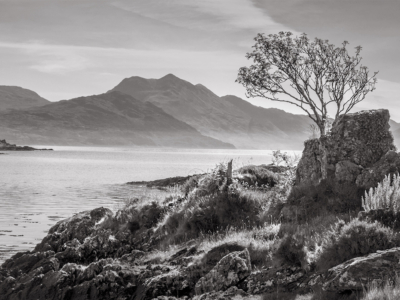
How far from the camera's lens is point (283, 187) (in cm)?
2006

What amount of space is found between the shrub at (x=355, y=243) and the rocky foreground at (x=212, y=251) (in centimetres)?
7

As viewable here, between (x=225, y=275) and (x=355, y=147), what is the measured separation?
8.69 metres

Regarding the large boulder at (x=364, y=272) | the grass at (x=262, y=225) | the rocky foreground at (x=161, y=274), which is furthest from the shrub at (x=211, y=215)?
the large boulder at (x=364, y=272)

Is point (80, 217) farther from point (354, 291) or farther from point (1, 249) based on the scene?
point (354, 291)

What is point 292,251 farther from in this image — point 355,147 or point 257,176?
point 257,176

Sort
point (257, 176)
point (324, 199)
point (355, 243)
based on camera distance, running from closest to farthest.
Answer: point (355, 243), point (324, 199), point (257, 176)

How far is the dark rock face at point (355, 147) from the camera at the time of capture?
55.4 feet

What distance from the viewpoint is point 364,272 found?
29.5 ft

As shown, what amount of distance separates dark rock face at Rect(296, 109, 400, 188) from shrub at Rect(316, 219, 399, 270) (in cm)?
558

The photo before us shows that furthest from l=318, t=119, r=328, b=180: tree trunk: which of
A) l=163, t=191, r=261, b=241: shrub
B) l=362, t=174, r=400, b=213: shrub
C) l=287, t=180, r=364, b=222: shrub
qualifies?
l=362, t=174, r=400, b=213: shrub

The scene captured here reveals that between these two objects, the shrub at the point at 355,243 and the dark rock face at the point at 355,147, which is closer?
the shrub at the point at 355,243

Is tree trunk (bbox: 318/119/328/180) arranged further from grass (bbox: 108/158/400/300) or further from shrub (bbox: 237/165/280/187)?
shrub (bbox: 237/165/280/187)

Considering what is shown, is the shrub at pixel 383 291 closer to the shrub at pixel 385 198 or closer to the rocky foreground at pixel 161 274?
the rocky foreground at pixel 161 274

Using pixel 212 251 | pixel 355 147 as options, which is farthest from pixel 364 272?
pixel 355 147
